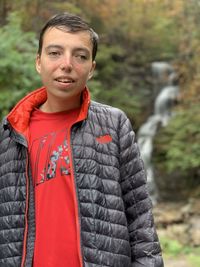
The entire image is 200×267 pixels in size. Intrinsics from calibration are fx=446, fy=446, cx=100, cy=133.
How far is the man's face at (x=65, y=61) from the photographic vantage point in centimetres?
180

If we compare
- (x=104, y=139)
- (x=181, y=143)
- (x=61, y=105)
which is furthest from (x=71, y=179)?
(x=181, y=143)

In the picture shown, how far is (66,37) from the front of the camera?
1.82m

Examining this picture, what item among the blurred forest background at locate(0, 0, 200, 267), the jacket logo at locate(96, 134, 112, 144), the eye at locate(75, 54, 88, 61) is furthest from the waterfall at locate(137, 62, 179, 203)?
the eye at locate(75, 54, 88, 61)

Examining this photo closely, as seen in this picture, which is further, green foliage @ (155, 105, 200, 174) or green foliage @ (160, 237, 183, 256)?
green foliage @ (155, 105, 200, 174)

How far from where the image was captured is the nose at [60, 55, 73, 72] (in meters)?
1.79

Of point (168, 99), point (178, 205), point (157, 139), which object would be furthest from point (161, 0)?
point (178, 205)

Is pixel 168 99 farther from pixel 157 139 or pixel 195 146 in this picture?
pixel 195 146

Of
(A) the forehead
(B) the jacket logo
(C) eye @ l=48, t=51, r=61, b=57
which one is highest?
(A) the forehead

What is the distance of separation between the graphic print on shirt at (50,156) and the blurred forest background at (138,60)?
5.04 metres

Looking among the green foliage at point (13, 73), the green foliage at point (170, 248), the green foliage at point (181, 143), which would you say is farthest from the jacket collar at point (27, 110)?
the green foliage at point (181, 143)

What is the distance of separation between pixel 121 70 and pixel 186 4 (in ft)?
12.6

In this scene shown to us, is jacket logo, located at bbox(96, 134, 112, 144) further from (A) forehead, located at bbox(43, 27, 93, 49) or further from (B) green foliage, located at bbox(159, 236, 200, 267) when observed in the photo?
(B) green foliage, located at bbox(159, 236, 200, 267)

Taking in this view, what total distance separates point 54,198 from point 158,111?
1404 centimetres

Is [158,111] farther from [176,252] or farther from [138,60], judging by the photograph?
[176,252]
